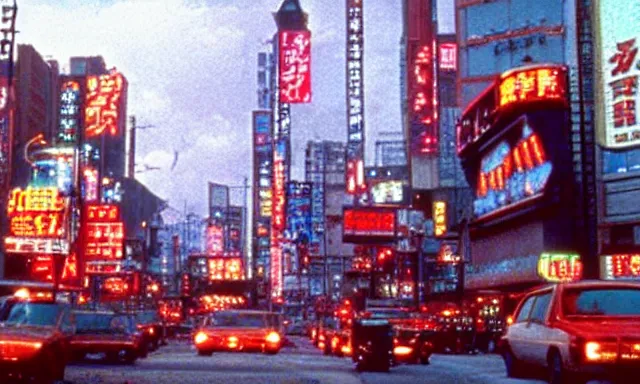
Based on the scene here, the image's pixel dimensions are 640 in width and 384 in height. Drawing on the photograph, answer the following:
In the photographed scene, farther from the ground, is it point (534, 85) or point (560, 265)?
point (534, 85)

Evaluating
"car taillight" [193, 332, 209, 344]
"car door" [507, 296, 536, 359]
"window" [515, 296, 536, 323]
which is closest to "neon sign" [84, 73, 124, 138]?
"car taillight" [193, 332, 209, 344]

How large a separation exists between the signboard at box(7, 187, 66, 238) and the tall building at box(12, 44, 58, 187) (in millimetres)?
22563

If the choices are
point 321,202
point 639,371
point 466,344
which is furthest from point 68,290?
point 321,202

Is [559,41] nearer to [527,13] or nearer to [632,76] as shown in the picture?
[527,13]

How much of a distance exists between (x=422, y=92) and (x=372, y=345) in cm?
4419

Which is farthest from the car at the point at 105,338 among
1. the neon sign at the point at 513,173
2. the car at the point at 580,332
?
the neon sign at the point at 513,173

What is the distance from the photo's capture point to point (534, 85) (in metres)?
45.1

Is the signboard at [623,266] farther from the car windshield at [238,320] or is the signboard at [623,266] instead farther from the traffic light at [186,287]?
the traffic light at [186,287]

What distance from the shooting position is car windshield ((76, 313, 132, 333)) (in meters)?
27.7

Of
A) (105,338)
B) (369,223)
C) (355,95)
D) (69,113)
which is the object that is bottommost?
(105,338)

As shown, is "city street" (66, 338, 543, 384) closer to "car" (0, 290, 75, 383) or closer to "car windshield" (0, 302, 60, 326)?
"car" (0, 290, 75, 383)

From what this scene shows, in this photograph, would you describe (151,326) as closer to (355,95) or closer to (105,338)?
(105,338)

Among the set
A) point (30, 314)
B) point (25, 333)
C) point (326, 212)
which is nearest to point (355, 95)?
point (326, 212)

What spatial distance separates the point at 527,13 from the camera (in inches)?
2456
